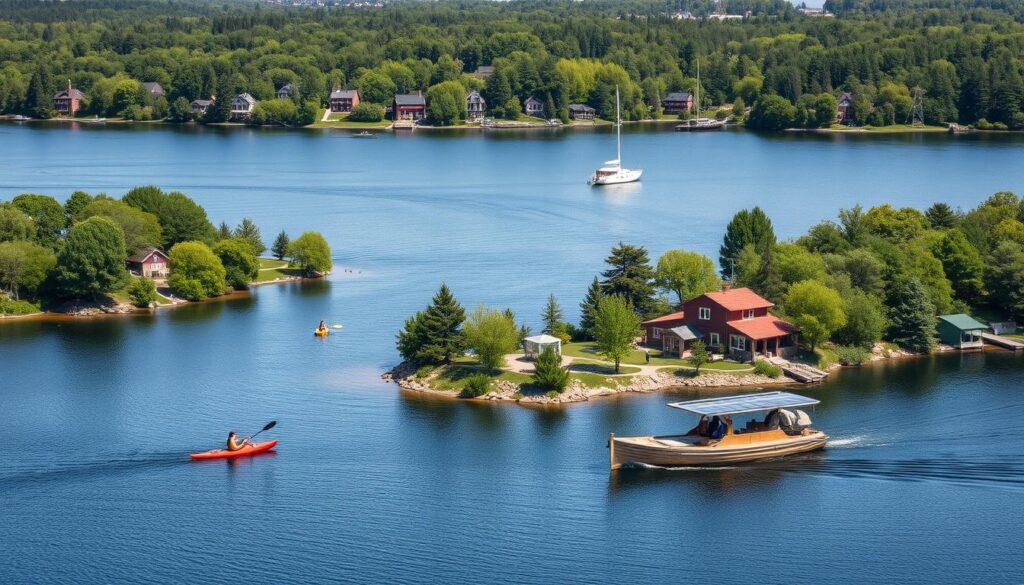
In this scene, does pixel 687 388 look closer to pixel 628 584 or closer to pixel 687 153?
pixel 628 584

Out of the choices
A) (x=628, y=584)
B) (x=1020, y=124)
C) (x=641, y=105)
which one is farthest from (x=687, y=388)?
(x=641, y=105)

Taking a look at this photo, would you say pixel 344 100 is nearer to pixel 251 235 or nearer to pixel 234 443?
pixel 251 235

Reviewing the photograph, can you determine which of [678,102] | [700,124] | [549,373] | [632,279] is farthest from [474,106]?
[549,373]

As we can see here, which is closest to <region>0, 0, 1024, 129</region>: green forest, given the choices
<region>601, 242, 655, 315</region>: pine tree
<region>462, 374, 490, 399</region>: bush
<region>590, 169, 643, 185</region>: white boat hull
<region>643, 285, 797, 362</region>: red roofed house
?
<region>590, 169, 643, 185</region>: white boat hull

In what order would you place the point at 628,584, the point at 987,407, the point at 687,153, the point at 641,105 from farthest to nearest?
the point at 641,105, the point at 687,153, the point at 987,407, the point at 628,584

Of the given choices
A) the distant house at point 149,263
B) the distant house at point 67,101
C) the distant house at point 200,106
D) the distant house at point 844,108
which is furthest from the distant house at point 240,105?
the distant house at point 149,263

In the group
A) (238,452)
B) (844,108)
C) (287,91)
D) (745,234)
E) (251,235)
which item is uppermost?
(287,91)
